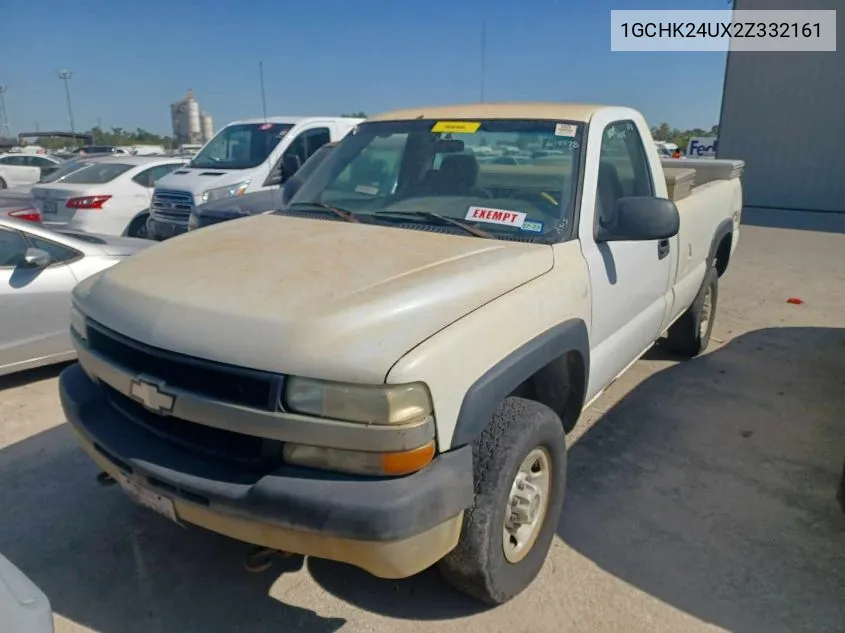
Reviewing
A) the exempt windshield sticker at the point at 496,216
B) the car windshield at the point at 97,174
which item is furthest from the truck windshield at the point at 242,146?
the exempt windshield sticker at the point at 496,216

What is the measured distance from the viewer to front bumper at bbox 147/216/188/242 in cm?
879

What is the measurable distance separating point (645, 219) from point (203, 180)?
7.33 m

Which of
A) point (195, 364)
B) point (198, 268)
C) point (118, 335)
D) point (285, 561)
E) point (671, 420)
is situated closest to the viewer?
point (195, 364)

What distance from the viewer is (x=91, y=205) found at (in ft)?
31.0

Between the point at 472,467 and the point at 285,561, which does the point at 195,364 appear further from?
the point at 285,561

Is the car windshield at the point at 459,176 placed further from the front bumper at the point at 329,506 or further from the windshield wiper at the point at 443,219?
the front bumper at the point at 329,506

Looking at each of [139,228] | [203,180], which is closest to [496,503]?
[203,180]

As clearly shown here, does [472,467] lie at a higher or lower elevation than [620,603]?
higher

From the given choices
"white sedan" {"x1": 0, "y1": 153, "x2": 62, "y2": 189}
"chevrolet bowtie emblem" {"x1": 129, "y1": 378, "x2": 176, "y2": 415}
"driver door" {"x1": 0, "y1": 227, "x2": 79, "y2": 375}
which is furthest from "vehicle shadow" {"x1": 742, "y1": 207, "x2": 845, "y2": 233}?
"white sedan" {"x1": 0, "y1": 153, "x2": 62, "y2": 189}

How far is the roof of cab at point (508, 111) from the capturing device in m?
3.37

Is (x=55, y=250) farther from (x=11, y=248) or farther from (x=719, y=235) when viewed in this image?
(x=719, y=235)

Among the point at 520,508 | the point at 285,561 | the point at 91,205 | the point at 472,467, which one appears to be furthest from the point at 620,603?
the point at 91,205

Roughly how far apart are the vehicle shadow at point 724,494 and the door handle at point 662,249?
3.72 ft

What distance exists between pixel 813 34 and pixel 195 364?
16238 mm
